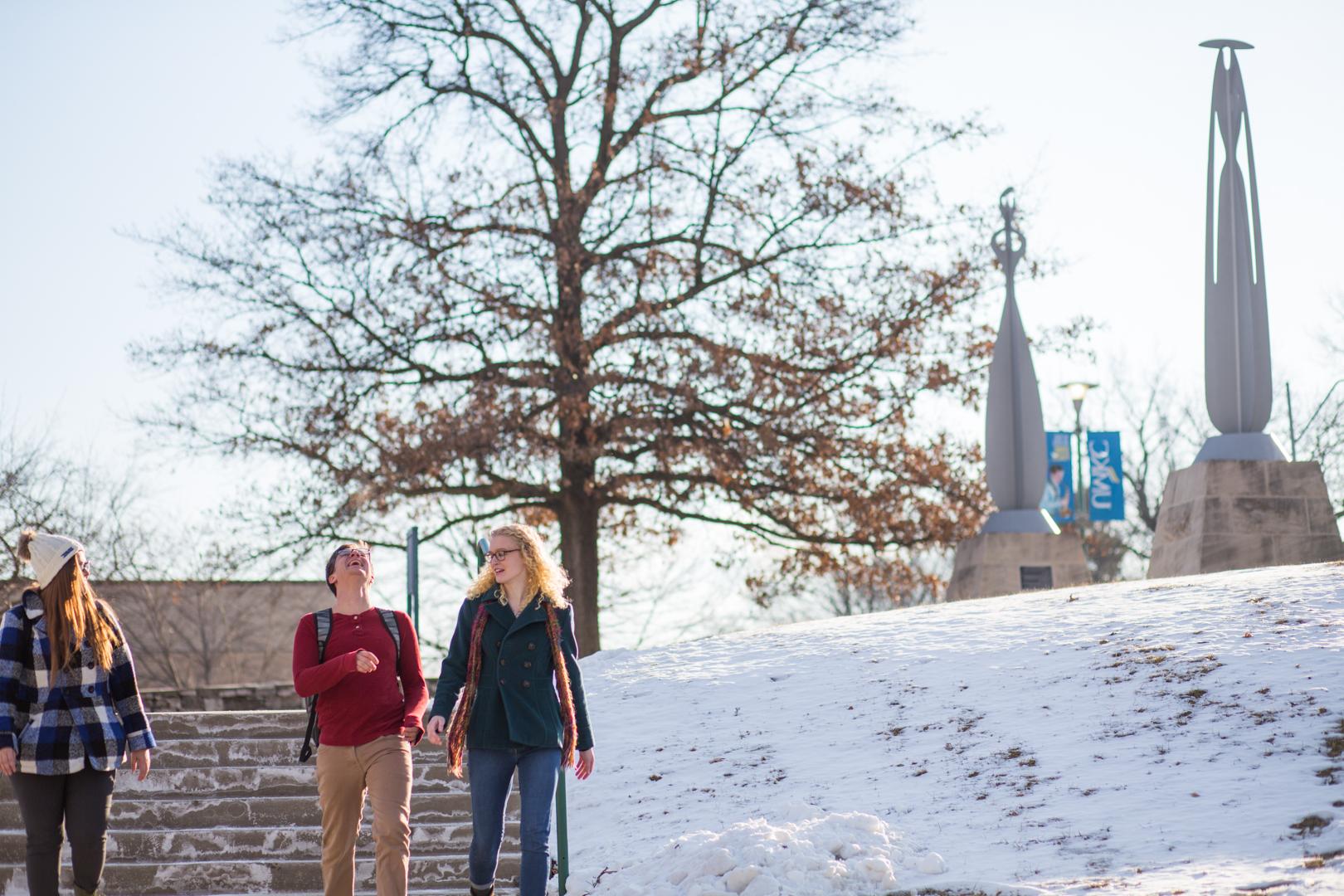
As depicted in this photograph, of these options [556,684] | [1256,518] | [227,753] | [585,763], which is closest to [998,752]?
[585,763]

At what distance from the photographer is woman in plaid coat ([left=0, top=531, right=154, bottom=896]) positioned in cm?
574

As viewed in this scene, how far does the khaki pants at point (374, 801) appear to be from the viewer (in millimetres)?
5926

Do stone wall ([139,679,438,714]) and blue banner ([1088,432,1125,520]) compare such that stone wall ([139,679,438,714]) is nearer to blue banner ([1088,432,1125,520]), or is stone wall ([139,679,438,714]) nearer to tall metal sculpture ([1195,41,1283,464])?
tall metal sculpture ([1195,41,1283,464])

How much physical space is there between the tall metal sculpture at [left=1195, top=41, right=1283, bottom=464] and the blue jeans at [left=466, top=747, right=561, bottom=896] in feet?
42.1

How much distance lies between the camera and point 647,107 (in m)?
19.8

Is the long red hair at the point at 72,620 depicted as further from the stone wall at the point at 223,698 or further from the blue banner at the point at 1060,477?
the blue banner at the point at 1060,477

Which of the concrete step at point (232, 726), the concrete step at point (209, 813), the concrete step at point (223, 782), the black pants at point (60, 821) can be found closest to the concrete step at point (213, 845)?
the concrete step at point (209, 813)

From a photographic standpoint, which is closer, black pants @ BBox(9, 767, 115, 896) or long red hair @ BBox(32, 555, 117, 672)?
black pants @ BBox(9, 767, 115, 896)

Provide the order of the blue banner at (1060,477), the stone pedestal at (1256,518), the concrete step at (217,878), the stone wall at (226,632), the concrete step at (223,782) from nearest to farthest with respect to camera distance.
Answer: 1. the concrete step at (217,878)
2. the concrete step at (223,782)
3. the stone pedestal at (1256,518)
4. the blue banner at (1060,477)
5. the stone wall at (226,632)

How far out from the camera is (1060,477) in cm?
3134

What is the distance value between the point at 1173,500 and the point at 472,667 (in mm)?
12844

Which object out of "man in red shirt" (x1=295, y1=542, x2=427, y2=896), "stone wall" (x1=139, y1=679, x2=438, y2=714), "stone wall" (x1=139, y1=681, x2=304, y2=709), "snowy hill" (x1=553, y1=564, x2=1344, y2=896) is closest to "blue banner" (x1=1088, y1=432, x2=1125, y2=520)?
"stone wall" (x1=139, y1=679, x2=438, y2=714)

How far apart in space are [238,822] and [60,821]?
2.79 metres

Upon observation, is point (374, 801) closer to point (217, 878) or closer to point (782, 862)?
point (782, 862)
